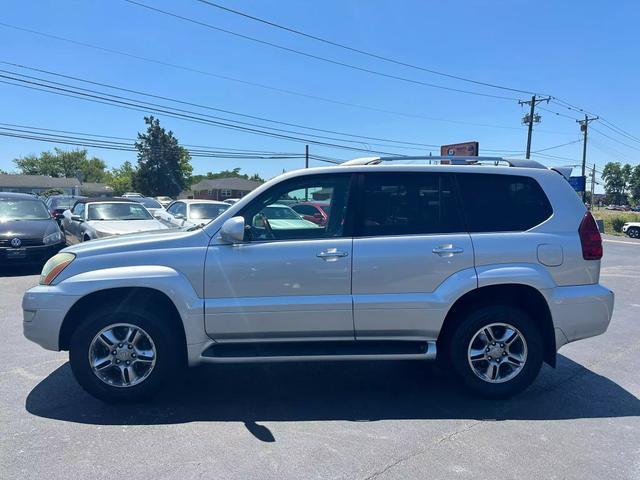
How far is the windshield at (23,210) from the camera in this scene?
10320mm

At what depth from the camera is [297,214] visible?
4.23m

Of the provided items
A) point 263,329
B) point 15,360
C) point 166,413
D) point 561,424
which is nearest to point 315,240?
point 263,329

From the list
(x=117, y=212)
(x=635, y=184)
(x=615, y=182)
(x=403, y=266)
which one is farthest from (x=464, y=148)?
(x=615, y=182)

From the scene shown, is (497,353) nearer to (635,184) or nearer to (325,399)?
(325,399)

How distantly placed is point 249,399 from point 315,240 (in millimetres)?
1471

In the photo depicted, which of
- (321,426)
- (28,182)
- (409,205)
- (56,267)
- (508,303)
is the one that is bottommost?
(321,426)

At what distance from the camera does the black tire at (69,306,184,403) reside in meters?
3.75

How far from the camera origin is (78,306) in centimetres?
385

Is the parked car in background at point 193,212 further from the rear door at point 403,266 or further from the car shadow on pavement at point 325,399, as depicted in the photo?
the rear door at point 403,266

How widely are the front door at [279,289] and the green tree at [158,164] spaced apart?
62.0 meters

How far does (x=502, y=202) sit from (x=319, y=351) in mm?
2024

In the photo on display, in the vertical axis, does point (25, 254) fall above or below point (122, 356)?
above

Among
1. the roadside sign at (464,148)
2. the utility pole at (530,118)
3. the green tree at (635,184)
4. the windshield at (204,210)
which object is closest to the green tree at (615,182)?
the green tree at (635,184)

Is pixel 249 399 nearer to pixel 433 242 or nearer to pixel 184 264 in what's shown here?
pixel 184 264
